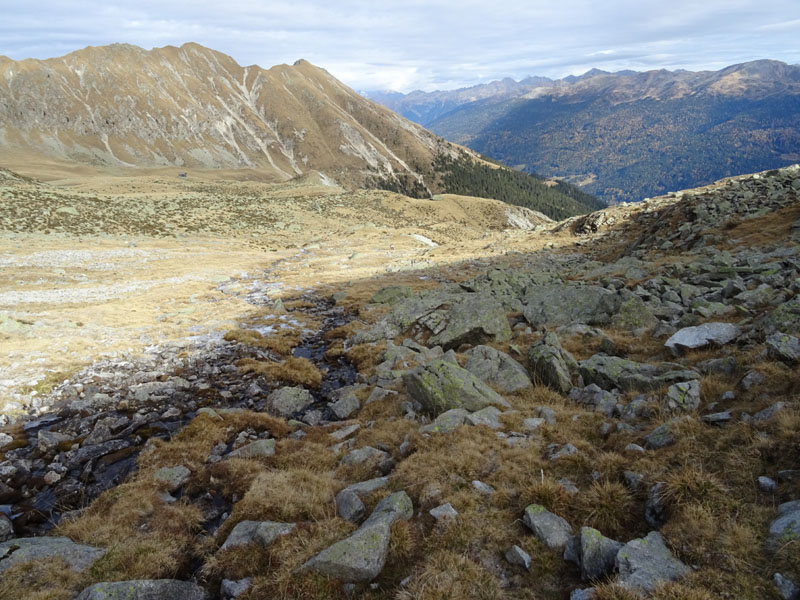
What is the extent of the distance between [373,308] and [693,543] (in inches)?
964

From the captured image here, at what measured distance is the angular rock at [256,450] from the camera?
1192cm

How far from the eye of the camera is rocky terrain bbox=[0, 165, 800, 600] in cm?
608

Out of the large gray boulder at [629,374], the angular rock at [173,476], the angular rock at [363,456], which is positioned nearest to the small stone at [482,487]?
the angular rock at [363,456]

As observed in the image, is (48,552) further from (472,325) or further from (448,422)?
(472,325)

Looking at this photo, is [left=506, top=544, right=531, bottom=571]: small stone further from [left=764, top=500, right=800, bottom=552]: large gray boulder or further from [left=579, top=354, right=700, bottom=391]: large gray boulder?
[left=579, top=354, right=700, bottom=391]: large gray boulder

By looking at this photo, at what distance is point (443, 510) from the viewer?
24.6 ft

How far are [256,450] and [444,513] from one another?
708 cm

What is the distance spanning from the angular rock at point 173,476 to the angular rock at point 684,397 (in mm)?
13025

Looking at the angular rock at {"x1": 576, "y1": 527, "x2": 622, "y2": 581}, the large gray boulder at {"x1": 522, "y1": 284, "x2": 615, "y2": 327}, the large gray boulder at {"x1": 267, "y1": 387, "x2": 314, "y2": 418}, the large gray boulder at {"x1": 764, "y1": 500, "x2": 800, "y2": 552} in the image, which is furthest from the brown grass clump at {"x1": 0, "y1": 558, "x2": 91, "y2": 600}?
the large gray boulder at {"x1": 522, "y1": 284, "x2": 615, "y2": 327}

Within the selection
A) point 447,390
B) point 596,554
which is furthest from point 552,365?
point 596,554

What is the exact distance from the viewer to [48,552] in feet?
24.5

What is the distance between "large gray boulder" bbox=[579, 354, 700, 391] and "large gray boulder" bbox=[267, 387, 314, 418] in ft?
35.8

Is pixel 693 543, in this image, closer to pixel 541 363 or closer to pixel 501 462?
pixel 501 462

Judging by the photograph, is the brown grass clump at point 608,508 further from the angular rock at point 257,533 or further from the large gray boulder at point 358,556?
the angular rock at point 257,533
